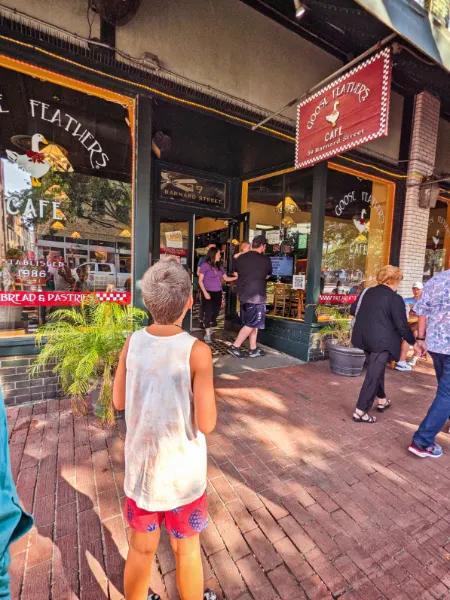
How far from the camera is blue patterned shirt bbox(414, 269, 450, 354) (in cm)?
272

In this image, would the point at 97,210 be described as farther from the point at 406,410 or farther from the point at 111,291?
the point at 406,410

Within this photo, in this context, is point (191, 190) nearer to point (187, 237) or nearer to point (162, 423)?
point (187, 237)

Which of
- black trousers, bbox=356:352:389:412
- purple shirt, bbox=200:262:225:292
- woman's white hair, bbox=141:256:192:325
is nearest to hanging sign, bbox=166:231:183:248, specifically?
purple shirt, bbox=200:262:225:292

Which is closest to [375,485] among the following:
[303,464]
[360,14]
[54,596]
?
[303,464]

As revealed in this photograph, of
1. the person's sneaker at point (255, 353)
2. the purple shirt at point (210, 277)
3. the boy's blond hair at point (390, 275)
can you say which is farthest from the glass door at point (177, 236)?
the boy's blond hair at point (390, 275)

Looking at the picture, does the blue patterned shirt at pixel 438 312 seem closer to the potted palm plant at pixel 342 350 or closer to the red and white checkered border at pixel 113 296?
the potted palm plant at pixel 342 350

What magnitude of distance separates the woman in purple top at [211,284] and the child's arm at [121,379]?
15.1 ft

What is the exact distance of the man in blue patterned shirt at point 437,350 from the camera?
272cm

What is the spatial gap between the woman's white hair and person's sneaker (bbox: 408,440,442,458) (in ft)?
8.98

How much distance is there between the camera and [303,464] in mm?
2639

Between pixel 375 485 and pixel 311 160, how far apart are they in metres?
3.81

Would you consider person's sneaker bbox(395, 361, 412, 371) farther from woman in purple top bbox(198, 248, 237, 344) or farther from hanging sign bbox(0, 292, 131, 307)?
hanging sign bbox(0, 292, 131, 307)

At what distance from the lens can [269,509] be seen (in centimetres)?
214

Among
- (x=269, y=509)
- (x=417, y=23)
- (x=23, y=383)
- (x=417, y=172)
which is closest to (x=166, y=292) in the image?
(x=269, y=509)
